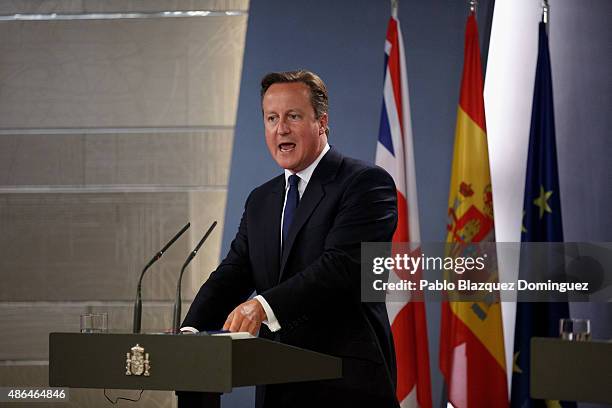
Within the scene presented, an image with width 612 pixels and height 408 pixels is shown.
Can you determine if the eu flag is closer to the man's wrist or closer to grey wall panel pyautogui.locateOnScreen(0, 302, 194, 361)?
grey wall panel pyautogui.locateOnScreen(0, 302, 194, 361)

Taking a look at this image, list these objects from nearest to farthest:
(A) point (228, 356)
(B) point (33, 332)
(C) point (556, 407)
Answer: (A) point (228, 356), (C) point (556, 407), (B) point (33, 332)

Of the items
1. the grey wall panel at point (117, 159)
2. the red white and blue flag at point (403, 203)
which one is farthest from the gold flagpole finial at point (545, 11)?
the grey wall panel at point (117, 159)

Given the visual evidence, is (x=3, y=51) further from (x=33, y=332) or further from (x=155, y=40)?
(x=33, y=332)

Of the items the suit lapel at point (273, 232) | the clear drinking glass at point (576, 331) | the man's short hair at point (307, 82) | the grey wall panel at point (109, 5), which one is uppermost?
the grey wall panel at point (109, 5)

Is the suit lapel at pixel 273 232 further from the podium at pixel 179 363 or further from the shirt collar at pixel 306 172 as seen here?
the podium at pixel 179 363

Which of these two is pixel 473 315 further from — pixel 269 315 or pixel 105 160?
pixel 105 160

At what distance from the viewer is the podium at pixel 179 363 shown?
2021 mm

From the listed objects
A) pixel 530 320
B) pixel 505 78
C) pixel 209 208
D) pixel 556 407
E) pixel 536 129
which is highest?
pixel 505 78

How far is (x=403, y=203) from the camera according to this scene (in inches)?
169

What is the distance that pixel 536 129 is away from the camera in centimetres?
421

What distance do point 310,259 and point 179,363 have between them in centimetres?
79

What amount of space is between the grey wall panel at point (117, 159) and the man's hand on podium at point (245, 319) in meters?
2.35

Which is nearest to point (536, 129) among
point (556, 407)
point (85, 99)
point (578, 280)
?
point (578, 280)

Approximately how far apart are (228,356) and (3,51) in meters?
3.53
